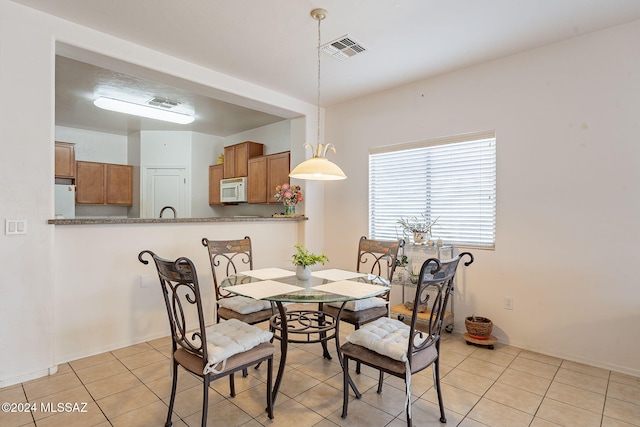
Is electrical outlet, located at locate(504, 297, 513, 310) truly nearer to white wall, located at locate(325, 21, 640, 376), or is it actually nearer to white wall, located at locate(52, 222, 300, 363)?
white wall, located at locate(325, 21, 640, 376)

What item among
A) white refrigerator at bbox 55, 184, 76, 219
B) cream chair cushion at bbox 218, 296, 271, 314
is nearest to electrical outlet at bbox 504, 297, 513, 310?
cream chair cushion at bbox 218, 296, 271, 314

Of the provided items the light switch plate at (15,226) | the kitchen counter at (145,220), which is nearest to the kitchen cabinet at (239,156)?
the kitchen counter at (145,220)

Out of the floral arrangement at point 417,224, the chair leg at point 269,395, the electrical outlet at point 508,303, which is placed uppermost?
the floral arrangement at point 417,224

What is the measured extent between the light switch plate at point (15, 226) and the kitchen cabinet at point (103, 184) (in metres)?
4.05

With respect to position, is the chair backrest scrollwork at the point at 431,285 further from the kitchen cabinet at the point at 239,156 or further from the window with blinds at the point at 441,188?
the kitchen cabinet at the point at 239,156

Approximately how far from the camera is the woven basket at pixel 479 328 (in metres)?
3.13

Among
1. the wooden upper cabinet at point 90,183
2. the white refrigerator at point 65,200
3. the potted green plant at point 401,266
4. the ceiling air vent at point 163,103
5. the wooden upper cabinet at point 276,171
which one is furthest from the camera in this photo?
the wooden upper cabinet at point 90,183

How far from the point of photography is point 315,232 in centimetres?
471

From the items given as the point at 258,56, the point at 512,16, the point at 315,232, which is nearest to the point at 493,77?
the point at 512,16

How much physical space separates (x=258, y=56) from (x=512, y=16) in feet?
7.02

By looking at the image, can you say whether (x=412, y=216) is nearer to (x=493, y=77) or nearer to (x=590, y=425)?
(x=493, y=77)

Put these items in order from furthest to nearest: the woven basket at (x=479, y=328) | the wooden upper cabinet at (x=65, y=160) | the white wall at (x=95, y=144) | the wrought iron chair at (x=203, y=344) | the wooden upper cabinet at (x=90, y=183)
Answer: the white wall at (x=95, y=144)
the wooden upper cabinet at (x=90, y=183)
the wooden upper cabinet at (x=65, y=160)
the woven basket at (x=479, y=328)
the wrought iron chair at (x=203, y=344)

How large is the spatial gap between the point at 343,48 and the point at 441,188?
1.76 meters

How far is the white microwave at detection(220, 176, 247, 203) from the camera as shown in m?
5.67
